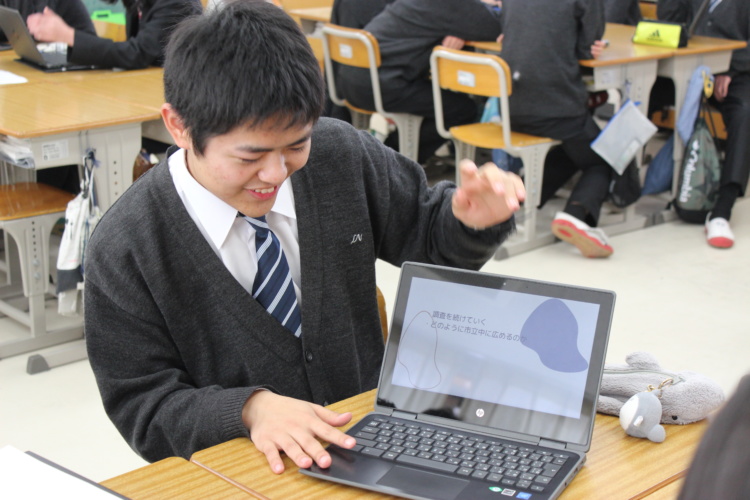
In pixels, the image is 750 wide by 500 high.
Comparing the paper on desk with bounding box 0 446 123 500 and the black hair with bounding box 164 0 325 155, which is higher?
the black hair with bounding box 164 0 325 155

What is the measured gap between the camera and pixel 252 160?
3.77 feet

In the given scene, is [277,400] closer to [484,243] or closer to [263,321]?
[263,321]

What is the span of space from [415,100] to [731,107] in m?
1.45

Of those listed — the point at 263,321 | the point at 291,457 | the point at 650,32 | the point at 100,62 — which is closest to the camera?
the point at 291,457

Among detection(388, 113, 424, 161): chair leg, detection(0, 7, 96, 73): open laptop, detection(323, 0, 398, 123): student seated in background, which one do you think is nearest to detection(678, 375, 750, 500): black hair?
detection(0, 7, 96, 73): open laptop

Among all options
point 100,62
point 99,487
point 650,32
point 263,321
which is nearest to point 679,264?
point 650,32

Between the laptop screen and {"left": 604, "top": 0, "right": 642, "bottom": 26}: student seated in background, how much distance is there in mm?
4705

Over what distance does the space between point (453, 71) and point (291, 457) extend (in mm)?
3008

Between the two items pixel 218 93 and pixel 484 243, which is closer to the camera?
pixel 218 93

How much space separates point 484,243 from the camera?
1.37 metres

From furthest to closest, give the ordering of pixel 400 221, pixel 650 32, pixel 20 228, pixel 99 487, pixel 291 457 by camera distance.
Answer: pixel 650 32 < pixel 20 228 < pixel 400 221 < pixel 291 457 < pixel 99 487

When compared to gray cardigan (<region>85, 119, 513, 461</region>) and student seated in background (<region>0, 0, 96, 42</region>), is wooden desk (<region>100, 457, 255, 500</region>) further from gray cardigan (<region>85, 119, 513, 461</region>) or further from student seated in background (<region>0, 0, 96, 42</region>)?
student seated in background (<region>0, 0, 96, 42</region>)

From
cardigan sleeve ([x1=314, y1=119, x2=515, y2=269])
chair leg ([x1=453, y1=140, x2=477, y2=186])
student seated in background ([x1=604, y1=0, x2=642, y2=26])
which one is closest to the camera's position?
cardigan sleeve ([x1=314, y1=119, x2=515, y2=269])

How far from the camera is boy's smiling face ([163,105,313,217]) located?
1131 mm
